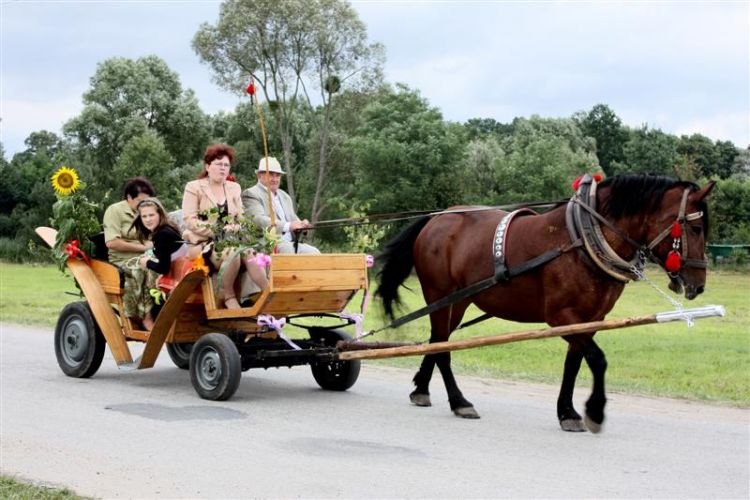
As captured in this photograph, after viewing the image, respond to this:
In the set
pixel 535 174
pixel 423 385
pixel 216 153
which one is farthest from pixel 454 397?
pixel 535 174

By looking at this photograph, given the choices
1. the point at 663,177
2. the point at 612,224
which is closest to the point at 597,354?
the point at 612,224

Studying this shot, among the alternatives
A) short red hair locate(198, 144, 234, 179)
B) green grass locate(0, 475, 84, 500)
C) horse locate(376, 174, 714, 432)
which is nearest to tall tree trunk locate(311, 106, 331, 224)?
short red hair locate(198, 144, 234, 179)

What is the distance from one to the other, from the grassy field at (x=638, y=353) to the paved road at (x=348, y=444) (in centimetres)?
106

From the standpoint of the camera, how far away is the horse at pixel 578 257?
21.7 feet

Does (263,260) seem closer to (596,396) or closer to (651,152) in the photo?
(596,396)

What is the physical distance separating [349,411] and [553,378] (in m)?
3.07

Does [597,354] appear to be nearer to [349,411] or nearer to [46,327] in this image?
[349,411]

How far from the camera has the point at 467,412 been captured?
7645 millimetres

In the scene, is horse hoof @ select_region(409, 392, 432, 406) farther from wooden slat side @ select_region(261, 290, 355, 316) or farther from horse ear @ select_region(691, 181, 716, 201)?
horse ear @ select_region(691, 181, 716, 201)

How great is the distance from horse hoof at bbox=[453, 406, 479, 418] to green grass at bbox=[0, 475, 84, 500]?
11.4ft

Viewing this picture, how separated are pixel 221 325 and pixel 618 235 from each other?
3736mm

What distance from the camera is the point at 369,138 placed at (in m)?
32.9

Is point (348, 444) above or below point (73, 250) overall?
below

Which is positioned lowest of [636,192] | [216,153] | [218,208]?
[218,208]
